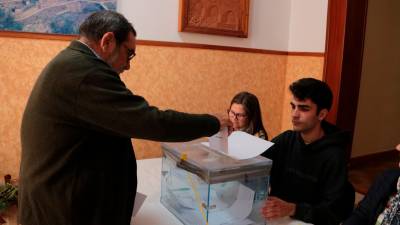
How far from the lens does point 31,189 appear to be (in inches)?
37.6

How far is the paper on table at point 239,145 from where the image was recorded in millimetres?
1175

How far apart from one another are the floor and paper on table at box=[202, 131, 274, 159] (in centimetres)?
212

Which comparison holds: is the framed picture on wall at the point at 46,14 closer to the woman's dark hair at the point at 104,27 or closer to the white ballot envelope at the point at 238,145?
the woman's dark hair at the point at 104,27

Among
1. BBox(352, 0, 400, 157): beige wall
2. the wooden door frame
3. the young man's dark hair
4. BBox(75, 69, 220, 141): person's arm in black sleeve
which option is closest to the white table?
BBox(75, 69, 220, 141): person's arm in black sleeve

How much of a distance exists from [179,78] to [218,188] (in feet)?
4.98

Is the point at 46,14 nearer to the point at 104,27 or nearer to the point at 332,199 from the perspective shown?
the point at 104,27

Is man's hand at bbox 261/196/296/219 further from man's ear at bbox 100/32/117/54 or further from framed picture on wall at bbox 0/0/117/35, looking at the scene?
framed picture on wall at bbox 0/0/117/35

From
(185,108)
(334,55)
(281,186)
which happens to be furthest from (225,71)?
(281,186)

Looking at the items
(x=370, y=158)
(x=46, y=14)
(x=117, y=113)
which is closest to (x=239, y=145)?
(x=117, y=113)

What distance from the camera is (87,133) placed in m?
0.90

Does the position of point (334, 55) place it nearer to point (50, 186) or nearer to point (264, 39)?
point (264, 39)

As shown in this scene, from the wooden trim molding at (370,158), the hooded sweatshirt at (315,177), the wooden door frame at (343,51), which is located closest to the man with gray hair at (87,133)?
the hooded sweatshirt at (315,177)

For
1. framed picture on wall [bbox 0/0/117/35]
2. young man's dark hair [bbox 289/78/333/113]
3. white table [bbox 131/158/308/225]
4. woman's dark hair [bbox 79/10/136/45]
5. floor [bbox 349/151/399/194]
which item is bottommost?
floor [bbox 349/151/399/194]

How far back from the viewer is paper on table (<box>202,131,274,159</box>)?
46.3 inches
